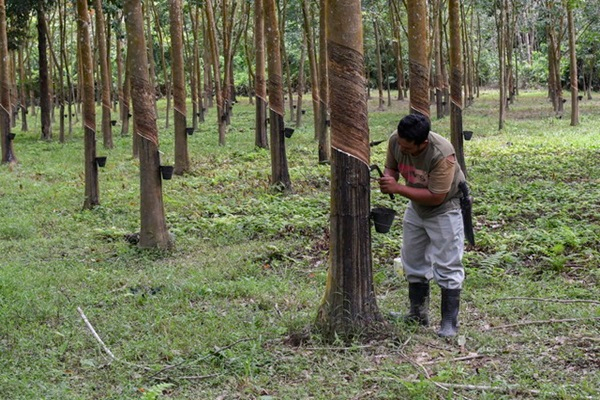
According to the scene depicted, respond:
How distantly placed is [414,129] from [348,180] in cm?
58

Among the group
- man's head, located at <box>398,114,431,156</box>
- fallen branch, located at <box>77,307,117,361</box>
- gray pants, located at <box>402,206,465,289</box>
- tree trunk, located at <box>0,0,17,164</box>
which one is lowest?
fallen branch, located at <box>77,307,117,361</box>

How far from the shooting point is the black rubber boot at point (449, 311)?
541 centimetres

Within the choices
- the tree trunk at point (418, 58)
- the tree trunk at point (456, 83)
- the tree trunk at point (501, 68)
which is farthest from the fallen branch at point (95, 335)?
the tree trunk at point (501, 68)

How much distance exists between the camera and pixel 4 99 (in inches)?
655

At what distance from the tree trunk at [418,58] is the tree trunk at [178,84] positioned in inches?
220

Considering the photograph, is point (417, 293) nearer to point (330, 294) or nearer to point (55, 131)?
point (330, 294)

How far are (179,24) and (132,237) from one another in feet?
21.1

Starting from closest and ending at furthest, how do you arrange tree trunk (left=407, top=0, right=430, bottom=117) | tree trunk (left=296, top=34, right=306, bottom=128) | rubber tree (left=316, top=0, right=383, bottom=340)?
rubber tree (left=316, top=0, right=383, bottom=340) < tree trunk (left=407, top=0, right=430, bottom=117) < tree trunk (left=296, top=34, right=306, bottom=128)

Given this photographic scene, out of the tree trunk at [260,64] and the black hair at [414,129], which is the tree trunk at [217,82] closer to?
the tree trunk at [260,64]

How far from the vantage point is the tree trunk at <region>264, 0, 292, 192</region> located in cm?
1260

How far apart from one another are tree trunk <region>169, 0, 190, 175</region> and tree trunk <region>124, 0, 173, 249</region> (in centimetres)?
557

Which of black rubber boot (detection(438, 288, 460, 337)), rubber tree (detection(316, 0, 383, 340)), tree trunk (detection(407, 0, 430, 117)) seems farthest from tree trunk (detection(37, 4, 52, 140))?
black rubber boot (detection(438, 288, 460, 337))

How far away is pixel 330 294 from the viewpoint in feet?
17.5

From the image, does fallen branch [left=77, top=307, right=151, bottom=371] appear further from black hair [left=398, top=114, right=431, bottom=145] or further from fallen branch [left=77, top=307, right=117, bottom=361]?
black hair [left=398, top=114, right=431, bottom=145]
